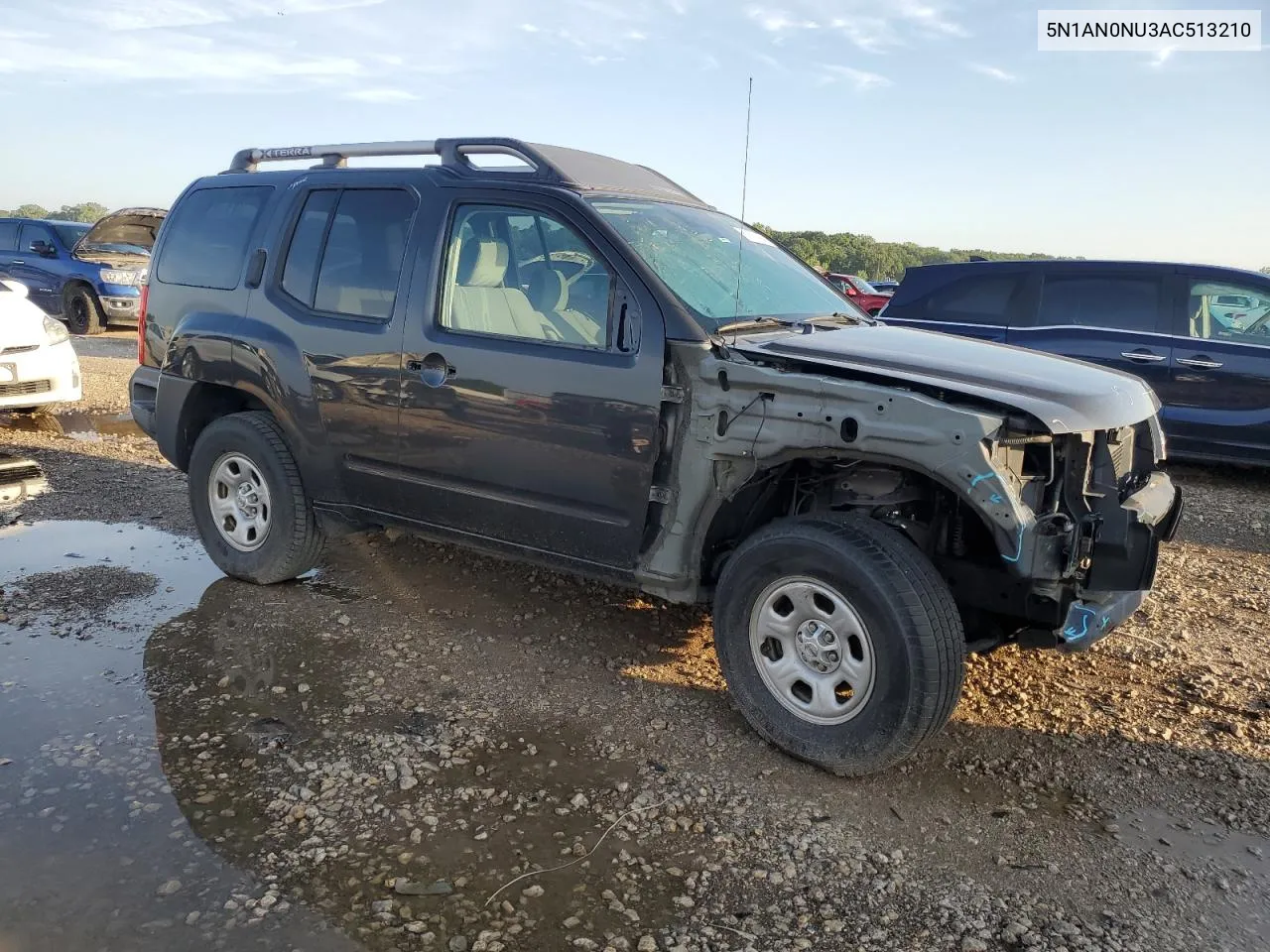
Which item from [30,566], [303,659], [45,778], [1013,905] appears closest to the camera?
[1013,905]

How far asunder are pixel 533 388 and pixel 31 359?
20.9 feet

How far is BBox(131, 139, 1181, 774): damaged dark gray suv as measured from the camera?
3164 millimetres

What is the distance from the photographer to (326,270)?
4.54 meters

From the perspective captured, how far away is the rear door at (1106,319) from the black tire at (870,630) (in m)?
5.09

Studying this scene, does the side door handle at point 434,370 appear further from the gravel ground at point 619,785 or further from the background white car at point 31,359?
the background white car at point 31,359

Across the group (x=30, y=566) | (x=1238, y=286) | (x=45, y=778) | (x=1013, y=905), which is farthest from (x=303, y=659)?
(x=1238, y=286)

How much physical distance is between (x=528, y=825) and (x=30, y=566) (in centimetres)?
348

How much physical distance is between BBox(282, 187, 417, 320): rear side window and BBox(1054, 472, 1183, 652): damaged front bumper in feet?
9.38

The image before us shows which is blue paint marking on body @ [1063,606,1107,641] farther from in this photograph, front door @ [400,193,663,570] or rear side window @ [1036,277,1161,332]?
rear side window @ [1036,277,1161,332]

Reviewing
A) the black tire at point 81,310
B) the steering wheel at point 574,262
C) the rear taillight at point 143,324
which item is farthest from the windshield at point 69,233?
the steering wheel at point 574,262

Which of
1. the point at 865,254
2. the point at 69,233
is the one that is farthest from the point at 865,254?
the point at 69,233

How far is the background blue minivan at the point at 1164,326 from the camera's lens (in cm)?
732

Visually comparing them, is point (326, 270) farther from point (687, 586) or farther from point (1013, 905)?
point (1013, 905)

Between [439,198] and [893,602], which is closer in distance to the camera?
[893,602]
